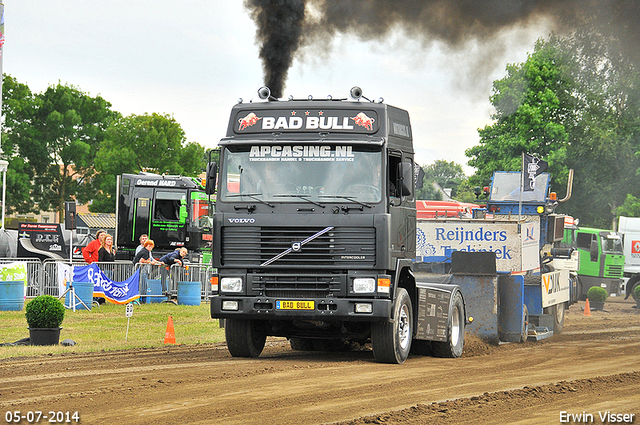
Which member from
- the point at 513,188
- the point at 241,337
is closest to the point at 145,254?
the point at 513,188

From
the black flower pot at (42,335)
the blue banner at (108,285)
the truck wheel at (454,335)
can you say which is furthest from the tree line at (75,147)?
the truck wheel at (454,335)

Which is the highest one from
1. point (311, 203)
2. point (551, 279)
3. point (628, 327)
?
point (311, 203)

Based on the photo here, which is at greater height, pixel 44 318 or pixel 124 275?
pixel 124 275

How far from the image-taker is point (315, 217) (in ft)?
36.7

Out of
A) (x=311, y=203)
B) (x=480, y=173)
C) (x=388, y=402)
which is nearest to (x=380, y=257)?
(x=311, y=203)

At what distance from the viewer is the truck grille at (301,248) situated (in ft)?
36.5

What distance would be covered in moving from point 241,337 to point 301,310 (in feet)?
4.58

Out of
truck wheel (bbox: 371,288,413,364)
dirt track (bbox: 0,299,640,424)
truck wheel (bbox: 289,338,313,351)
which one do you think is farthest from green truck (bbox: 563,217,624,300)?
truck wheel (bbox: 371,288,413,364)

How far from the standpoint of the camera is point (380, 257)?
11.1m

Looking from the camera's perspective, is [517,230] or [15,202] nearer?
[517,230]

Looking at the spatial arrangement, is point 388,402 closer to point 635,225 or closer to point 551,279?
point 551,279

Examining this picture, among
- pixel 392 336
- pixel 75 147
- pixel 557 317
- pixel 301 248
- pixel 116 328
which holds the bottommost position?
pixel 116 328

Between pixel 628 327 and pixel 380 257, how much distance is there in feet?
44.2

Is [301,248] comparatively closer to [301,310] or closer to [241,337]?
[301,310]
